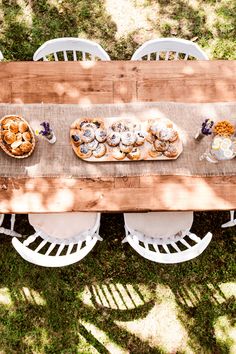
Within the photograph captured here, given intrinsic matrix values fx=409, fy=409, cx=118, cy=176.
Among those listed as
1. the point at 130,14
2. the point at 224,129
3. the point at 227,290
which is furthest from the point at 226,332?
the point at 130,14

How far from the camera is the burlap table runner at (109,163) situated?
295cm

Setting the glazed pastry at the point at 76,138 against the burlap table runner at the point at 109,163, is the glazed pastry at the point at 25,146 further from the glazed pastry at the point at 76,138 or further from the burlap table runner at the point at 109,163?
the glazed pastry at the point at 76,138

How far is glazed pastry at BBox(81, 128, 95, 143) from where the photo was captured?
2.94 meters

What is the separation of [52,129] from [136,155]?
65 centimetres

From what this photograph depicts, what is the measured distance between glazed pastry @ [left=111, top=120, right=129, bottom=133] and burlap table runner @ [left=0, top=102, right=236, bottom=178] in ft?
0.28

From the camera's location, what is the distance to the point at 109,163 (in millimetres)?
2984

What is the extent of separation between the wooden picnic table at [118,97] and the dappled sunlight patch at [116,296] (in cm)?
123

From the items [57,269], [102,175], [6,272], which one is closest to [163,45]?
[102,175]

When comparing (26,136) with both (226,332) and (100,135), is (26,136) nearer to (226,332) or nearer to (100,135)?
(100,135)

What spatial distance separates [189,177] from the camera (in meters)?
2.97

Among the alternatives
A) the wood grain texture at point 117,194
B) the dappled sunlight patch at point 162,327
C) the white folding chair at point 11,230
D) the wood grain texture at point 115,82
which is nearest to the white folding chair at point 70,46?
the wood grain texture at point 115,82

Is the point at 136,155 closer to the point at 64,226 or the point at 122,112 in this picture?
the point at 122,112

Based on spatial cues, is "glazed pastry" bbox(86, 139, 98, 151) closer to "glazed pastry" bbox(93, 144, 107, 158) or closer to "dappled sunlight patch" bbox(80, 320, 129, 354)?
"glazed pastry" bbox(93, 144, 107, 158)

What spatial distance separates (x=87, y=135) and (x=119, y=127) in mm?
245
